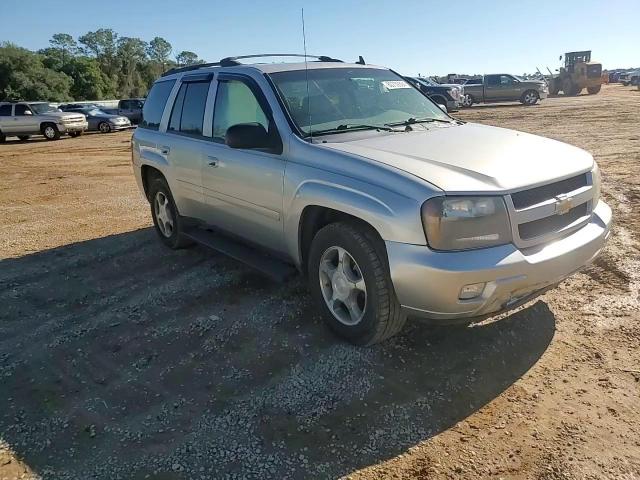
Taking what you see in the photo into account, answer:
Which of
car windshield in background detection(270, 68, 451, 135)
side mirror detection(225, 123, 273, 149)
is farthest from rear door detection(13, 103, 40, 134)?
side mirror detection(225, 123, 273, 149)

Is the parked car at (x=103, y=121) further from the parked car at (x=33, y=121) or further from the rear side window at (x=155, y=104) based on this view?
the rear side window at (x=155, y=104)

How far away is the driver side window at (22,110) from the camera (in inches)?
893

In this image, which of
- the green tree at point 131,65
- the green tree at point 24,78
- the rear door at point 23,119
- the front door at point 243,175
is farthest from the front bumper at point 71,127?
the green tree at point 131,65

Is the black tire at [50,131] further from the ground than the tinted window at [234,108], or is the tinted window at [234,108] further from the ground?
the tinted window at [234,108]

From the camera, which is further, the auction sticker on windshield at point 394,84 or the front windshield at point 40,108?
the front windshield at point 40,108

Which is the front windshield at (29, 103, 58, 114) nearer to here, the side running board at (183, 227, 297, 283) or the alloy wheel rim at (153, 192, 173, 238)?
the alloy wheel rim at (153, 192, 173, 238)

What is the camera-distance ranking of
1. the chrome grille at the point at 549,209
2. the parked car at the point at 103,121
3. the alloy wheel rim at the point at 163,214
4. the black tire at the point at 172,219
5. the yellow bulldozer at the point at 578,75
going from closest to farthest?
1. the chrome grille at the point at 549,209
2. the black tire at the point at 172,219
3. the alloy wheel rim at the point at 163,214
4. the parked car at the point at 103,121
5. the yellow bulldozer at the point at 578,75

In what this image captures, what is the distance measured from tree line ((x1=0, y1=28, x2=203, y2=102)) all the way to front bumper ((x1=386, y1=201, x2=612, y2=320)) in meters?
33.1

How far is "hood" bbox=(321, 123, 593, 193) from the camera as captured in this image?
2986 millimetres

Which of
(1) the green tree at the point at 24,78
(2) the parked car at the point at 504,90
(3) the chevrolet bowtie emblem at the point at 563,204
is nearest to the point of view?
(3) the chevrolet bowtie emblem at the point at 563,204

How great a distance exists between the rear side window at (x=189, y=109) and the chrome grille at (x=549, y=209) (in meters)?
3.01

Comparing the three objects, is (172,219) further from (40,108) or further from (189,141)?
(40,108)

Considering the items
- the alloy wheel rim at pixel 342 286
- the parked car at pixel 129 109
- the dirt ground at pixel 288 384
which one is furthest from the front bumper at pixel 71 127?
the alloy wheel rim at pixel 342 286

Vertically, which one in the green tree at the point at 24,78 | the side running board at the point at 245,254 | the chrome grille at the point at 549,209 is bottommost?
the side running board at the point at 245,254
